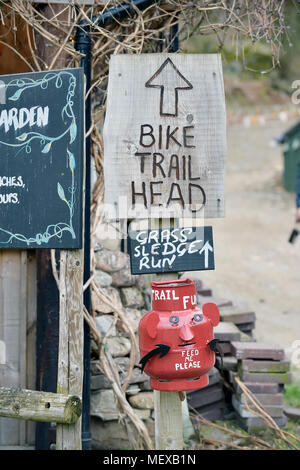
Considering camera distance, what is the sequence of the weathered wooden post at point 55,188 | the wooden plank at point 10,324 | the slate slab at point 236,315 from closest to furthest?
the weathered wooden post at point 55,188, the wooden plank at point 10,324, the slate slab at point 236,315

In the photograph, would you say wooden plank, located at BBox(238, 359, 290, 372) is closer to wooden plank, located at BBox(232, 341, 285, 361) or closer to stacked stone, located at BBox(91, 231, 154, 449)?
wooden plank, located at BBox(232, 341, 285, 361)

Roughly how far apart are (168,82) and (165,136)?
0.95 feet

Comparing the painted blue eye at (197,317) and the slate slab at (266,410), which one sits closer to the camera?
the painted blue eye at (197,317)

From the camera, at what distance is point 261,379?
5055 millimetres

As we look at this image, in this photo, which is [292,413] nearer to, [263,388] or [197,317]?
[263,388]

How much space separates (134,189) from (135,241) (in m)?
0.27

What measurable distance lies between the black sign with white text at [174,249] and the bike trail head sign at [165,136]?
4.0 inches

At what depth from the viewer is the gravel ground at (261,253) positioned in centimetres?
959

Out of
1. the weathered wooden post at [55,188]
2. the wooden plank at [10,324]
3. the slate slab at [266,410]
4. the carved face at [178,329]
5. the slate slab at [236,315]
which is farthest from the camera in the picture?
the slate slab at [236,315]

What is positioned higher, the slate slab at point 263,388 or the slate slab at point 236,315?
the slate slab at point 236,315

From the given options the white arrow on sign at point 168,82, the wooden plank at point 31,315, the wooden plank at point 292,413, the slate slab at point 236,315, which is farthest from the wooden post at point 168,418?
the slate slab at point 236,315

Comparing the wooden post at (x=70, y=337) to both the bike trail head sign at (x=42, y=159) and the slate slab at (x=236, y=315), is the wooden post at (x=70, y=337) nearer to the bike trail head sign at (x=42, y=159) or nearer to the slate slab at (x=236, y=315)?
the bike trail head sign at (x=42, y=159)

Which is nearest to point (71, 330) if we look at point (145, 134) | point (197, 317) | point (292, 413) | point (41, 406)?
point (41, 406)
